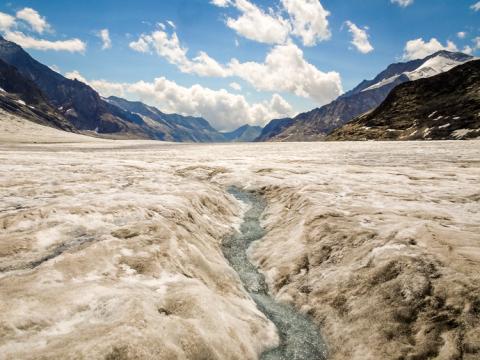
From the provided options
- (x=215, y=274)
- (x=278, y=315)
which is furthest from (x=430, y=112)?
(x=278, y=315)

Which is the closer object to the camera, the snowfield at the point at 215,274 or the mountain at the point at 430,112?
the snowfield at the point at 215,274

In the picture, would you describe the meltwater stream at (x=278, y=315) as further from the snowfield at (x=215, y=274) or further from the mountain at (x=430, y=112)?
the mountain at (x=430, y=112)

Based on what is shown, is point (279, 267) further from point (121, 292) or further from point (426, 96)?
point (426, 96)

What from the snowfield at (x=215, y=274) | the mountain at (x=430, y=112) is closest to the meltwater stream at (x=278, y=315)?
the snowfield at (x=215, y=274)

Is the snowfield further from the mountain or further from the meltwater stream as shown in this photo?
the mountain

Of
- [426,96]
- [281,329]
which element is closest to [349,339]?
[281,329]

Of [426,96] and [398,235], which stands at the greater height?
[426,96]

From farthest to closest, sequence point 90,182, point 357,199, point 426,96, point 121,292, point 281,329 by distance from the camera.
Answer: point 426,96 → point 90,182 → point 357,199 → point 281,329 → point 121,292

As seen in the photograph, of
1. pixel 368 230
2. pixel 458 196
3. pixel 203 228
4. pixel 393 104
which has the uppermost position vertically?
pixel 393 104
